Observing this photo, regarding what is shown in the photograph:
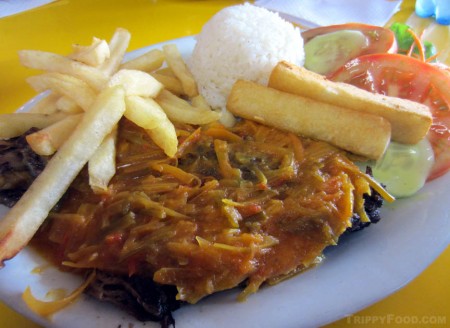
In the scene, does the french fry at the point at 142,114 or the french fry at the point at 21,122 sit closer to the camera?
the french fry at the point at 142,114

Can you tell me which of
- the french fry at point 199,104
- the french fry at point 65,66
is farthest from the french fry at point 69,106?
the french fry at point 199,104

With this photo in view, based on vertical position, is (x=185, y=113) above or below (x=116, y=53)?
below

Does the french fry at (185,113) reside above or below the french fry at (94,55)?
below

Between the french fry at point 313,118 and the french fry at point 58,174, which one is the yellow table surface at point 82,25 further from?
the french fry at point 313,118

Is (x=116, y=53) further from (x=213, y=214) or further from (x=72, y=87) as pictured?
(x=213, y=214)

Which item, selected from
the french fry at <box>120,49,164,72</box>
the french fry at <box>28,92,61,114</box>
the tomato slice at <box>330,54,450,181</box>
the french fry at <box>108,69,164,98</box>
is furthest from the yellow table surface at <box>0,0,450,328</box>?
the tomato slice at <box>330,54,450,181</box>

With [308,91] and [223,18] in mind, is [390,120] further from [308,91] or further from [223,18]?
[223,18]

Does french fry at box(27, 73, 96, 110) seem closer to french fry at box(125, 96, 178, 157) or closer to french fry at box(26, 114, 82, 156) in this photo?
french fry at box(26, 114, 82, 156)

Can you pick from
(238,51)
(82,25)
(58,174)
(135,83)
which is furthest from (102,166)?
(82,25)
